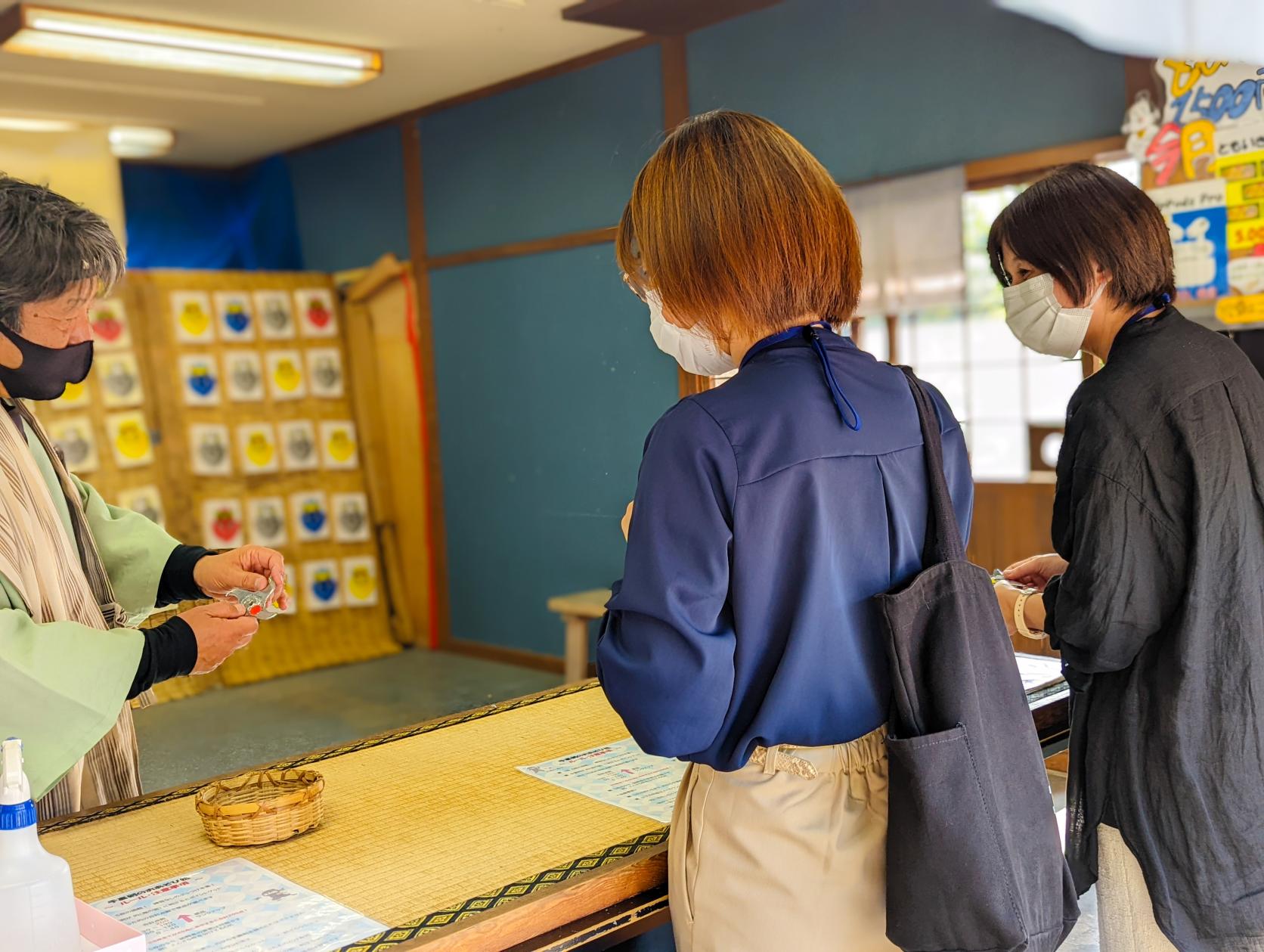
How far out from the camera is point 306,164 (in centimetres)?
244

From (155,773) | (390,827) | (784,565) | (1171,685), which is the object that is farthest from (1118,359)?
(155,773)

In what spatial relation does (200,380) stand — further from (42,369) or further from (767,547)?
(767,547)

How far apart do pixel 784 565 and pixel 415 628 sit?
6.84ft

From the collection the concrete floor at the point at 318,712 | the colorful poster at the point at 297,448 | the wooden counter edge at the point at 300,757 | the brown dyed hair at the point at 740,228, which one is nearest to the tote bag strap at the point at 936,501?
the brown dyed hair at the point at 740,228

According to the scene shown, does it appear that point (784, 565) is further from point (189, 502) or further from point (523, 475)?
point (189, 502)

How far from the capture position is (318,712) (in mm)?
2346

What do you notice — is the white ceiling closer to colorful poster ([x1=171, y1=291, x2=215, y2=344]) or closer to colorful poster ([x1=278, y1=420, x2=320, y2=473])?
colorful poster ([x1=171, y1=291, x2=215, y2=344])

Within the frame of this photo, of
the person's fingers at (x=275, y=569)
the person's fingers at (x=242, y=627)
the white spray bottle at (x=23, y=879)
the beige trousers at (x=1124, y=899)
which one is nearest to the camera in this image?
the white spray bottle at (x=23, y=879)

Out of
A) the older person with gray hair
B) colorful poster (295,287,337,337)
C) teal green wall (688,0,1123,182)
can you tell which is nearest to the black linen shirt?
the older person with gray hair

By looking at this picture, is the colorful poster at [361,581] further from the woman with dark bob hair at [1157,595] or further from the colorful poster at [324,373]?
the woman with dark bob hair at [1157,595]

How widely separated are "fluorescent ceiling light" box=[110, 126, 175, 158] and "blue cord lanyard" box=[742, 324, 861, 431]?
4.71 feet

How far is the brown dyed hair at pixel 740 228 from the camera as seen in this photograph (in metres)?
0.96

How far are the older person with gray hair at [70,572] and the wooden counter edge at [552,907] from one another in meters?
0.39

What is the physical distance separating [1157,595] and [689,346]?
59 cm
